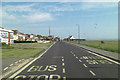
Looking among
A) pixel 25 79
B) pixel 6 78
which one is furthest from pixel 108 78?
pixel 6 78

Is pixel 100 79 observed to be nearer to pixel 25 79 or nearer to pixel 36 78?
pixel 36 78

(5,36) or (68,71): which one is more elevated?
(5,36)

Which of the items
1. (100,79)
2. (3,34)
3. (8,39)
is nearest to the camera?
(100,79)

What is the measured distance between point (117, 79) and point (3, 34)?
2975cm

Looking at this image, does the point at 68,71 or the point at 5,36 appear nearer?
the point at 68,71

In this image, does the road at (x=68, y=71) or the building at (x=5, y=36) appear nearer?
the road at (x=68, y=71)

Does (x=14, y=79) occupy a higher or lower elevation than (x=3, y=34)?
lower

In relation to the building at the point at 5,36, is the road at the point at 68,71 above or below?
A: below

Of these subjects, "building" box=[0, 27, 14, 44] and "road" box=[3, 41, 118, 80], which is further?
"building" box=[0, 27, 14, 44]

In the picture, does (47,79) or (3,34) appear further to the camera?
(3,34)

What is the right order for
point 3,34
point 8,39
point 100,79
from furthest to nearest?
point 8,39 → point 3,34 → point 100,79

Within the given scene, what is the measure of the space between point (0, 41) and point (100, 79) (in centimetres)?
2989

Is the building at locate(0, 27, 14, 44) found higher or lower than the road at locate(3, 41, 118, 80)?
higher

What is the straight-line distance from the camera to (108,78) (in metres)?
6.16
